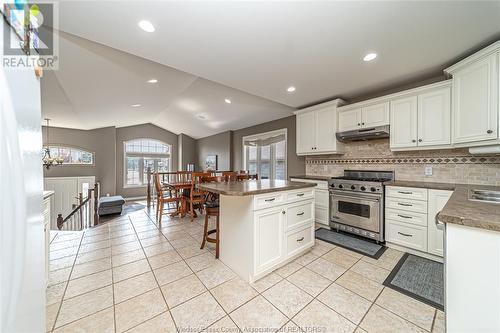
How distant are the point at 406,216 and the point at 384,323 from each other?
1.56 metres

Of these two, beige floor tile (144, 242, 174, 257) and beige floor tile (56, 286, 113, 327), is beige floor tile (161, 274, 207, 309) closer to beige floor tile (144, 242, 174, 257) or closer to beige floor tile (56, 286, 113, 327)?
beige floor tile (56, 286, 113, 327)

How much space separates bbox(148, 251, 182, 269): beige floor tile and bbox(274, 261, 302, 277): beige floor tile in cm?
124

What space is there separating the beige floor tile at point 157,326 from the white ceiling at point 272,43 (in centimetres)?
240

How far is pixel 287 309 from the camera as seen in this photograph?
1.55m

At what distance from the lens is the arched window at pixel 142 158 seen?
7301 mm

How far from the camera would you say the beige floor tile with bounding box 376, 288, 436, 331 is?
1.44m

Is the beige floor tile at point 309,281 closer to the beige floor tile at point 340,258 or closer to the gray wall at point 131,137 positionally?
the beige floor tile at point 340,258

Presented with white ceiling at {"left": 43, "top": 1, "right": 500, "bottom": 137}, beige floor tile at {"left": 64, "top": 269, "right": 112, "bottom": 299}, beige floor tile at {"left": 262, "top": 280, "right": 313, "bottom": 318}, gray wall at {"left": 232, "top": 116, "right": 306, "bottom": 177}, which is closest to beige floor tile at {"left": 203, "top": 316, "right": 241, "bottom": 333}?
beige floor tile at {"left": 262, "top": 280, "right": 313, "bottom": 318}

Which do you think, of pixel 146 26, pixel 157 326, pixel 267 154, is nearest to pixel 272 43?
pixel 146 26

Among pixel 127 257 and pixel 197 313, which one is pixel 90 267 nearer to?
pixel 127 257

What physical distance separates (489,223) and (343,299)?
50.1 inches

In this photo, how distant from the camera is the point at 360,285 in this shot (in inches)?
72.5

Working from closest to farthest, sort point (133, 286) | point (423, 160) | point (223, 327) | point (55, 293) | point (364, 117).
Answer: point (223, 327)
point (55, 293)
point (133, 286)
point (423, 160)
point (364, 117)

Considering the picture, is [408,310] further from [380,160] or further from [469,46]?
[469,46]
